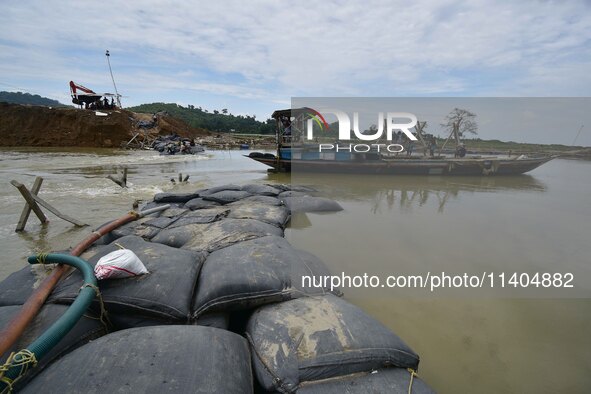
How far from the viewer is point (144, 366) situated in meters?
1.23

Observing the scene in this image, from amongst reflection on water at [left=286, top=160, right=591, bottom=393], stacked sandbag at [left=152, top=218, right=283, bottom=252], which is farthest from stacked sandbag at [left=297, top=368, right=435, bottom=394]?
stacked sandbag at [left=152, top=218, right=283, bottom=252]

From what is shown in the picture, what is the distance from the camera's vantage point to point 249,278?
77.6 inches

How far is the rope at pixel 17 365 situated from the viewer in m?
1.16

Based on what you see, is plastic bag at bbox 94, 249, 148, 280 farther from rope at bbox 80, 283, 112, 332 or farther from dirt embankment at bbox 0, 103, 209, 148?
dirt embankment at bbox 0, 103, 209, 148

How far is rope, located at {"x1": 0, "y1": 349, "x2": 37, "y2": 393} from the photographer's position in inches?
45.8

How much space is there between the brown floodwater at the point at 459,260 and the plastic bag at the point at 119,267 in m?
1.69

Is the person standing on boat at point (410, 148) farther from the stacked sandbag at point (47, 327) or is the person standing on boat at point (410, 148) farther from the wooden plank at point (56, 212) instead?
the stacked sandbag at point (47, 327)

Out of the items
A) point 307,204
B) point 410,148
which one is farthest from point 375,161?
point 307,204

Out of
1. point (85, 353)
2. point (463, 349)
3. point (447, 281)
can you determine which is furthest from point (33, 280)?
point (447, 281)

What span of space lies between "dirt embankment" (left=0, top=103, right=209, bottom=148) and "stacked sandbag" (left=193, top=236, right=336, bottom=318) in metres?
26.3

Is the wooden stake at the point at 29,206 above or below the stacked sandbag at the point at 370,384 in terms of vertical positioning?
above

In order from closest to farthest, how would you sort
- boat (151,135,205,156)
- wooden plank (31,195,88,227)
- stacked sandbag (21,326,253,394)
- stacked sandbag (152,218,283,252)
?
stacked sandbag (21,326,253,394) → stacked sandbag (152,218,283,252) → wooden plank (31,195,88,227) → boat (151,135,205,156)

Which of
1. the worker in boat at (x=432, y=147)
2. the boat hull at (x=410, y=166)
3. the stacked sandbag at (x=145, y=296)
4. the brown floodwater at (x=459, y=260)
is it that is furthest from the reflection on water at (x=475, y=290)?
the worker in boat at (x=432, y=147)

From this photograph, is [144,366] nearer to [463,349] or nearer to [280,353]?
[280,353]
